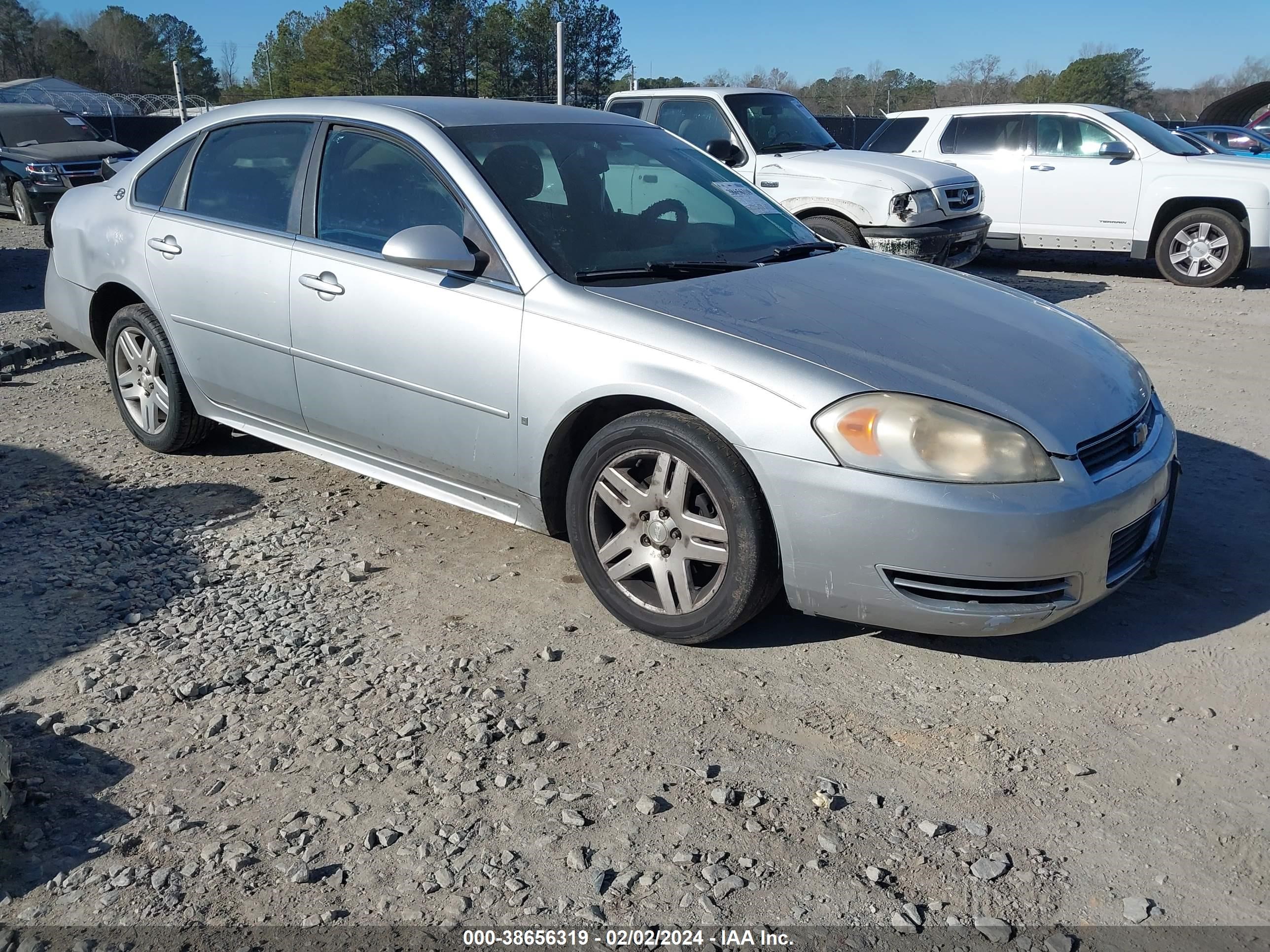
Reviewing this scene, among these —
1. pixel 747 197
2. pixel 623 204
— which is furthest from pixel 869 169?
pixel 623 204

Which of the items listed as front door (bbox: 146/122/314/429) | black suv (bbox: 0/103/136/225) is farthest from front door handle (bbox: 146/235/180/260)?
black suv (bbox: 0/103/136/225)

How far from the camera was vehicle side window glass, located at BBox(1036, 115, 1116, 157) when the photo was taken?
1115 centimetres

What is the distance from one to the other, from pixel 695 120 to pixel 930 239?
2.50 metres

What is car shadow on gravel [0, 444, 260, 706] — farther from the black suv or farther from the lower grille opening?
the black suv

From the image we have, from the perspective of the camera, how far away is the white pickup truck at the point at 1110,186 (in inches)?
415

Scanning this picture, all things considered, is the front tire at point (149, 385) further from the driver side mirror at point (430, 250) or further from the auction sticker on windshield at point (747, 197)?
the auction sticker on windshield at point (747, 197)

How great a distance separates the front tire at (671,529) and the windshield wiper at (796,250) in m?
1.12

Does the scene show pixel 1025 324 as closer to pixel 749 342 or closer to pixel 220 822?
pixel 749 342

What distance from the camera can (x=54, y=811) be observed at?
2.69 metres

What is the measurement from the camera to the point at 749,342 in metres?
3.29

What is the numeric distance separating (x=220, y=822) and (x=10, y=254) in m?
12.2

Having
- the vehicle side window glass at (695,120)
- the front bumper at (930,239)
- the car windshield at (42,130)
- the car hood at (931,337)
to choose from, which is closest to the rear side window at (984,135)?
the front bumper at (930,239)

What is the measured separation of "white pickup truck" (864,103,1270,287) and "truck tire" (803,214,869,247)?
308 centimetres

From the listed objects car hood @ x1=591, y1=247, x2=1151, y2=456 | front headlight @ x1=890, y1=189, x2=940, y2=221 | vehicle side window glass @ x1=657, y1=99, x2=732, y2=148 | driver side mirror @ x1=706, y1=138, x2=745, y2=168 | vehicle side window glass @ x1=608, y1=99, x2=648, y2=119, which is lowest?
car hood @ x1=591, y1=247, x2=1151, y2=456
